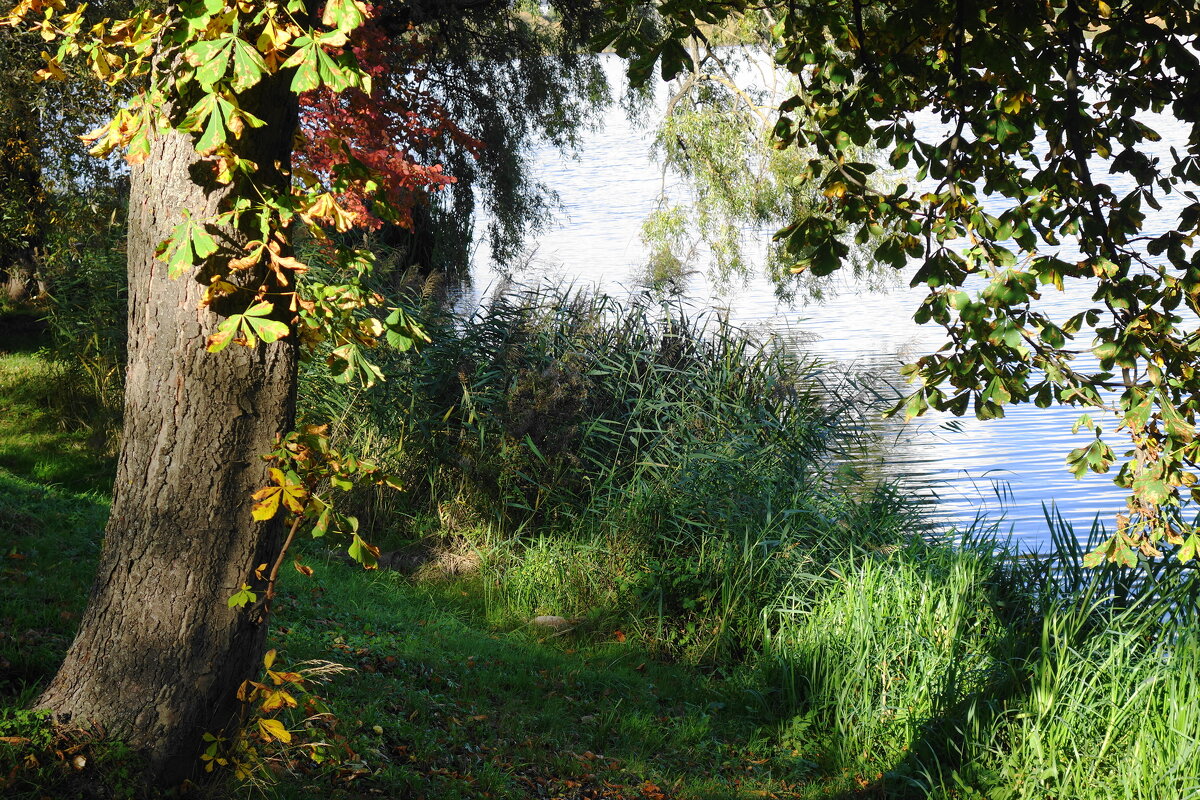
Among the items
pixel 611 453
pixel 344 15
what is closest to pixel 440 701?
pixel 611 453

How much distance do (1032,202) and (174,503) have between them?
2888 mm

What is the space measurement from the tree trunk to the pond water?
411 cm

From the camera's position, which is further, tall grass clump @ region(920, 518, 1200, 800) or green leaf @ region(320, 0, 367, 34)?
tall grass clump @ region(920, 518, 1200, 800)

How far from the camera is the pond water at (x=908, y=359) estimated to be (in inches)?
342

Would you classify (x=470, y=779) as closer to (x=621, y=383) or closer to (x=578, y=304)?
(x=621, y=383)

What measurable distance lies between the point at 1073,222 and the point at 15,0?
296 inches

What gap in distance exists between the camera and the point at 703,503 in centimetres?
642

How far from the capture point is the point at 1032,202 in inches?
132

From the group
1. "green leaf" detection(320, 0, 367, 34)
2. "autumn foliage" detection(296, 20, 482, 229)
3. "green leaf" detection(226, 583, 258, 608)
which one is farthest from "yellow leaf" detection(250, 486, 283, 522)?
"autumn foliage" detection(296, 20, 482, 229)

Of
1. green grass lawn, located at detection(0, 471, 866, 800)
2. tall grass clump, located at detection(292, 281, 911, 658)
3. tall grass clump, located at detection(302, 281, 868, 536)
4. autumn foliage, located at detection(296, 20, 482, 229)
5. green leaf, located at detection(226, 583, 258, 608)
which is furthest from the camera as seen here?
autumn foliage, located at detection(296, 20, 482, 229)

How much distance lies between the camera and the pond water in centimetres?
869

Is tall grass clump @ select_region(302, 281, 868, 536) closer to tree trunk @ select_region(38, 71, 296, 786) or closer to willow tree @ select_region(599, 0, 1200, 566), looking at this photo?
willow tree @ select_region(599, 0, 1200, 566)

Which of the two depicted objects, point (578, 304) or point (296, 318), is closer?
point (296, 318)

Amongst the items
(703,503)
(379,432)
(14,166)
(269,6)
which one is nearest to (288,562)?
(379,432)
